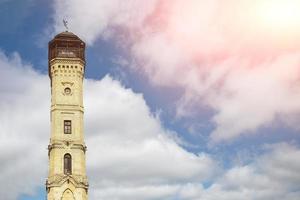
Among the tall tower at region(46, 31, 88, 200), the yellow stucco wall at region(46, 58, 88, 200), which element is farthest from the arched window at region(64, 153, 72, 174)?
the yellow stucco wall at region(46, 58, 88, 200)

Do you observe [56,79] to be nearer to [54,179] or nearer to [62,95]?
[62,95]

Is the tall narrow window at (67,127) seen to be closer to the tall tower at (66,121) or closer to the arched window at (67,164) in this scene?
the tall tower at (66,121)

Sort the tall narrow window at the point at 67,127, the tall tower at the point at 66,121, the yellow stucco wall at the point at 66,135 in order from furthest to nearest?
1. the tall narrow window at the point at 67,127
2. the tall tower at the point at 66,121
3. the yellow stucco wall at the point at 66,135

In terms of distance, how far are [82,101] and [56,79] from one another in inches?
187

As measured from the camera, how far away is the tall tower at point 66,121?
3019 inches

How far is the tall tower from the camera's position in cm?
7669

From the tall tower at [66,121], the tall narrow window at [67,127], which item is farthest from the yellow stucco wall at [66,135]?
the tall narrow window at [67,127]

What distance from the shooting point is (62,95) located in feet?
270

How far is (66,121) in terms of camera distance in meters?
81.1

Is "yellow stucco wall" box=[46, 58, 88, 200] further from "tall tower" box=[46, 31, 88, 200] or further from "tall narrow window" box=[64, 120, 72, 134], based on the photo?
"tall narrow window" box=[64, 120, 72, 134]

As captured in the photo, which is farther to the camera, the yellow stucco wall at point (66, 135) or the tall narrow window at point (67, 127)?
the tall narrow window at point (67, 127)

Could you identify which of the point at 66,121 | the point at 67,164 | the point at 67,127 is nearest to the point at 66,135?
the point at 67,127

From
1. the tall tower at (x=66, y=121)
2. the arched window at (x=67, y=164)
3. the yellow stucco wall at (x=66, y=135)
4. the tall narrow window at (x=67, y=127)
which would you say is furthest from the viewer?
the tall narrow window at (x=67, y=127)

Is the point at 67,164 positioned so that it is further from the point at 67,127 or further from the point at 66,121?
the point at 66,121
